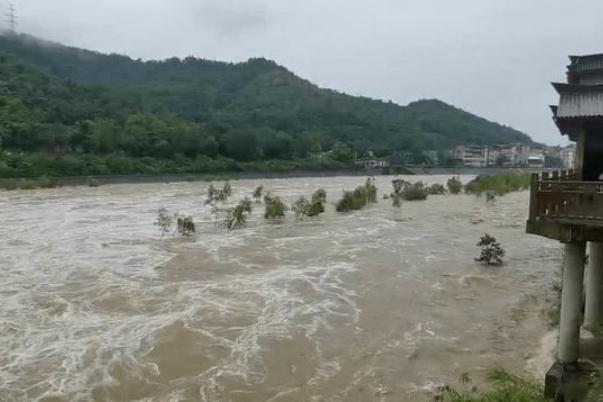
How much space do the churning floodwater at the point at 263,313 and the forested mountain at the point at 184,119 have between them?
39.2 m

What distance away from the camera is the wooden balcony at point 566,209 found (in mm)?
6375

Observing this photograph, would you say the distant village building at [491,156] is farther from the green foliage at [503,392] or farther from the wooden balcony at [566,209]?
the wooden balcony at [566,209]

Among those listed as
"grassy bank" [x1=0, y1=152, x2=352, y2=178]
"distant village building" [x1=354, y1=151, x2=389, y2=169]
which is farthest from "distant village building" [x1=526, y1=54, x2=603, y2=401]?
"distant village building" [x1=354, y1=151, x2=389, y2=169]

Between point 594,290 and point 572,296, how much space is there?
9.44 feet

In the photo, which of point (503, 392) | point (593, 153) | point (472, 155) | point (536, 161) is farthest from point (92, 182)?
point (536, 161)

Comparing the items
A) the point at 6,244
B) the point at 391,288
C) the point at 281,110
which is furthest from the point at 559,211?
the point at 281,110

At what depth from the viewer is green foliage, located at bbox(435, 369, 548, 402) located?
22.4 feet

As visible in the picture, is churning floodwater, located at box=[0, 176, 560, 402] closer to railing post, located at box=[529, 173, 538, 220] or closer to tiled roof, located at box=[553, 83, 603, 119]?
railing post, located at box=[529, 173, 538, 220]

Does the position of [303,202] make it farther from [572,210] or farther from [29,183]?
[29,183]

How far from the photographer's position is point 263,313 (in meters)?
12.1

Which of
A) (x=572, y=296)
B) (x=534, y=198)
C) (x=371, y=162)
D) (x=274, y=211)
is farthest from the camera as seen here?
(x=371, y=162)

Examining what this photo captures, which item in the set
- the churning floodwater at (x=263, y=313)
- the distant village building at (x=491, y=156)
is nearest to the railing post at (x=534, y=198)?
the churning floodwater at (x=263, y=313)

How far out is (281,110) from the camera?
119m

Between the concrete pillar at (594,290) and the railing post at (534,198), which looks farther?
the concrete pillar at (594,290)
